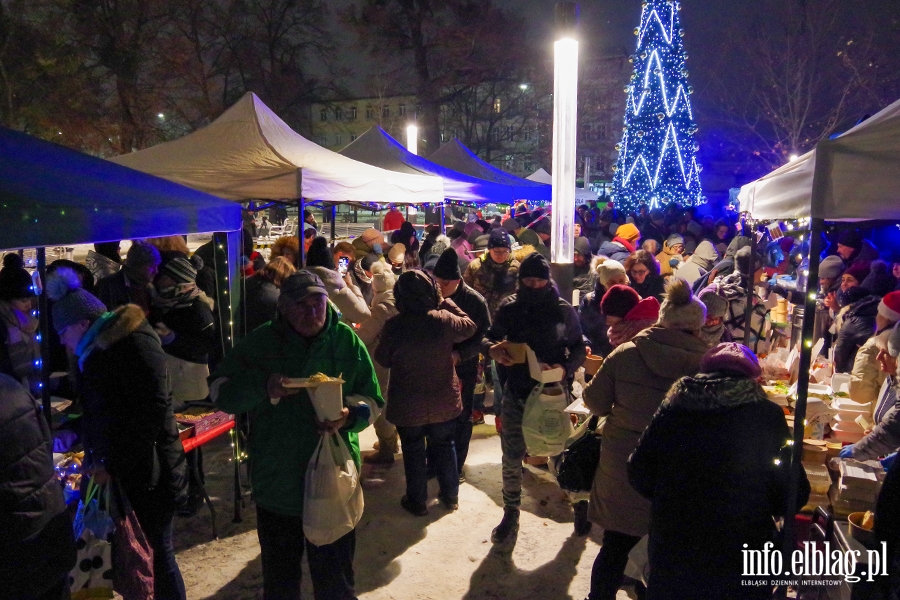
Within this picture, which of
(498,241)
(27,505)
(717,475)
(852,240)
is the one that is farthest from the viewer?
(852,240)

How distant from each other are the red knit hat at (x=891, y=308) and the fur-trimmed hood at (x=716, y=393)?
7.53 ft

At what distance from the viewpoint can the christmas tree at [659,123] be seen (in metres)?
23.0

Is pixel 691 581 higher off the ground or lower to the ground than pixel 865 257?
lower

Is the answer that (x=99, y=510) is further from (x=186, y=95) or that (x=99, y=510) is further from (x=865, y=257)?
(x=186, y=95)

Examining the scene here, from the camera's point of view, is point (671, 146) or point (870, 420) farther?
point (671, 146)

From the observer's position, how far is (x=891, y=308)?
13.3ft

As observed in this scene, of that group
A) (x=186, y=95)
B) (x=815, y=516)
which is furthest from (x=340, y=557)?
(x=186, y=95)

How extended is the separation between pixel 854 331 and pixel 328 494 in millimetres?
4352

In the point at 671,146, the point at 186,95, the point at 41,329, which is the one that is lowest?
the point at 41,329

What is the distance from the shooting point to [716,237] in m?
12.9

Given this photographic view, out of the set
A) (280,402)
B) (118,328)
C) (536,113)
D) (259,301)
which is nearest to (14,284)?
(118,328)

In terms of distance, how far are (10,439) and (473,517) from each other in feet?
10.5

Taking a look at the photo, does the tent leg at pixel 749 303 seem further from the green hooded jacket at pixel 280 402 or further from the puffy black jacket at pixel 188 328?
the puffy black jacket at pixel 188 328

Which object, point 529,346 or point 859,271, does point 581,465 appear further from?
point 859,271
